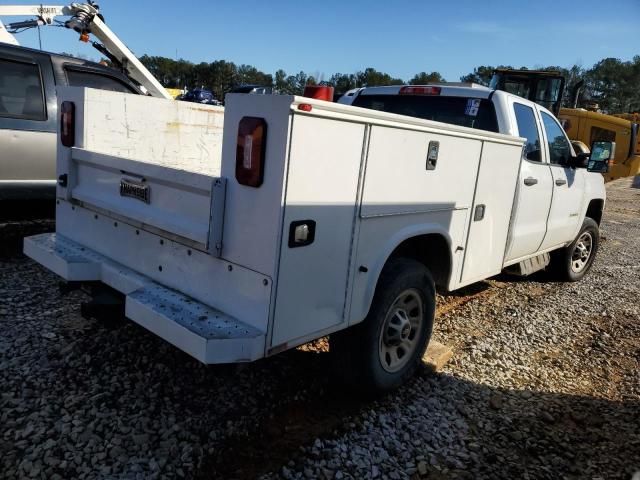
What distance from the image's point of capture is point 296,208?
2309 mm

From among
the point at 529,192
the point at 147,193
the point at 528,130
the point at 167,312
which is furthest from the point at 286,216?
the point at 528,130

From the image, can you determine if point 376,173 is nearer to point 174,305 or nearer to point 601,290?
point 174,305

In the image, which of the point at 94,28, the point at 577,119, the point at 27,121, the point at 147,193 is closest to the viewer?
the point at 147,193

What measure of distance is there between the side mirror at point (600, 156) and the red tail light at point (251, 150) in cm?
437

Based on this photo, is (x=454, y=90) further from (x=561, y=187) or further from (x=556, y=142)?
(x=561, y=187)

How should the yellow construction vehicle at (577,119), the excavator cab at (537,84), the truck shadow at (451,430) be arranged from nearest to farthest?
the truck shadow at (451,430) → the excavator cab at (537,84) → the yellow construction vehicle at (577,119)

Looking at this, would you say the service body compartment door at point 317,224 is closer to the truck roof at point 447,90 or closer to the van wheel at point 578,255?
the truck roof at point 447,90

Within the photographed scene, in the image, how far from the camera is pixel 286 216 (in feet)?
7.45

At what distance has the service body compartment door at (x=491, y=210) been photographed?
3817 millimetres

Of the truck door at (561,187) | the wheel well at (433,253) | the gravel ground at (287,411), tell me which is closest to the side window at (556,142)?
the truck door at (561,187)

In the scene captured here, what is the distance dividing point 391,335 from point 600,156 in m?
3.61

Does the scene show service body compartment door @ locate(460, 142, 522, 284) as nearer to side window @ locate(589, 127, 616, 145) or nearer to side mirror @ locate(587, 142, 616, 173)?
side mirror @ locate(587, 142, 616, 173)

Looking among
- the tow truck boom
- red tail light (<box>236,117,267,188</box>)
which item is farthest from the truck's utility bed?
the tow truck boom

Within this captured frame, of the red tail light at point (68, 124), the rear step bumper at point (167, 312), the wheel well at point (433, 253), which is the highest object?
the red tail light at point (68, 124)
